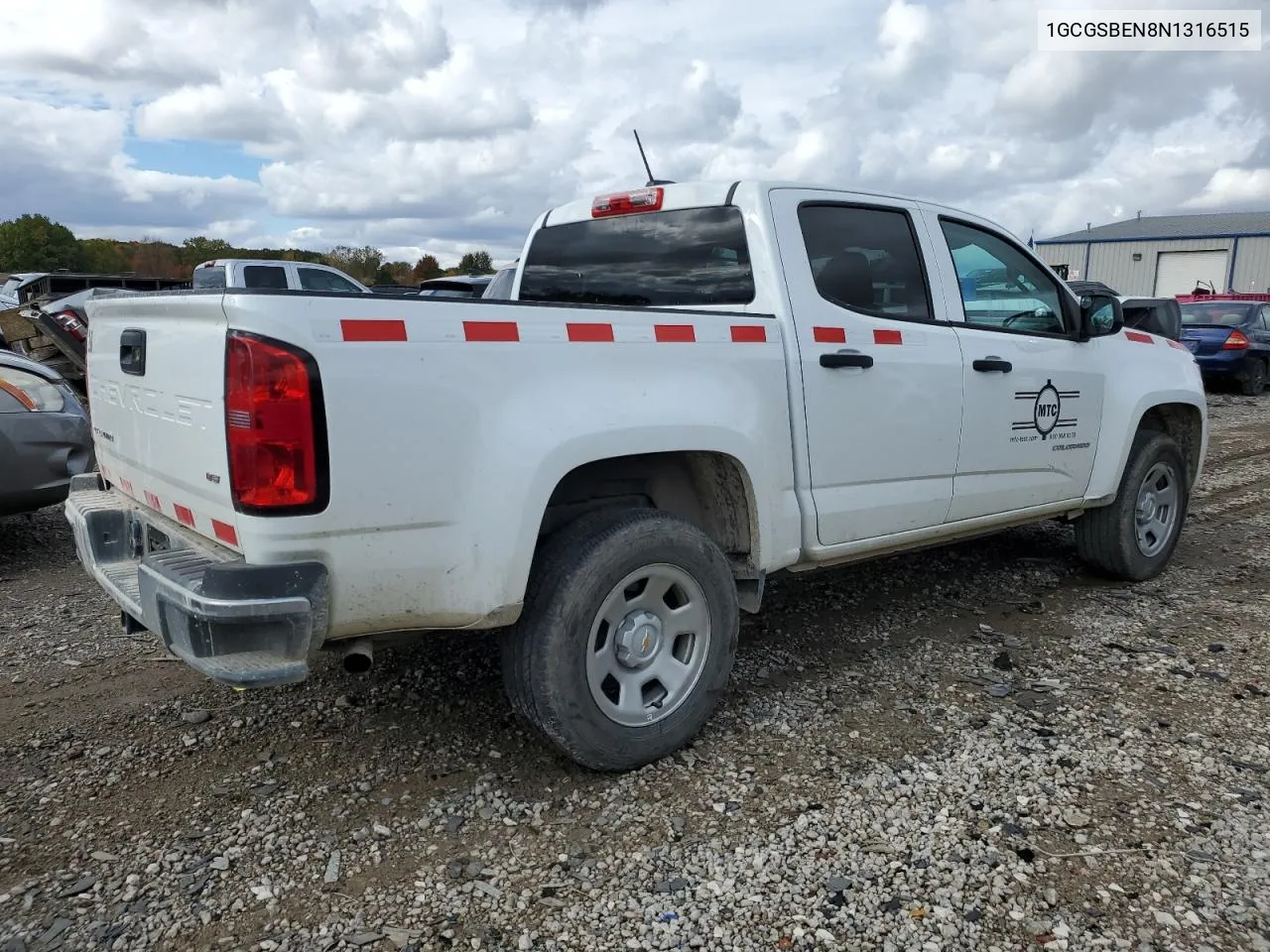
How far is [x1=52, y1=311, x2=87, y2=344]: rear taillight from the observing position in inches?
336

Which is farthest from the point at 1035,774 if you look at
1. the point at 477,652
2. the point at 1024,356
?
the point at 477,652

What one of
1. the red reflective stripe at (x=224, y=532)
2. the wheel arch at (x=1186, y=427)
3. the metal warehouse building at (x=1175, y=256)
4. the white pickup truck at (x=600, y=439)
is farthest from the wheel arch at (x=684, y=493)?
the metal warehouse building at (x=1175, y=256)

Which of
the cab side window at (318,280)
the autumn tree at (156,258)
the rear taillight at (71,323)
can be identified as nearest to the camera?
the rear taillight at (71,323)

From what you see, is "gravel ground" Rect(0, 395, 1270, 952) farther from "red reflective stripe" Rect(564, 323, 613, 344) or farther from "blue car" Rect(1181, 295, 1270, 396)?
"blue car" Rect(1181, 295, 1270, 396)

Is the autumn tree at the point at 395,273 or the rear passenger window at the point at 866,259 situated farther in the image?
the autumn tree at the point at 395,273

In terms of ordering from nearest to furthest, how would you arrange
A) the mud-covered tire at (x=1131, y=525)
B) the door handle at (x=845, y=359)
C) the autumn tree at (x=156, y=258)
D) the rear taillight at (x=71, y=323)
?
the door handle at (x=845, y=359), the mud-covered tire at (x=1131, y=525), the rear taillight at (x=71, y=323), the autumn tree at (x=156, y=258)

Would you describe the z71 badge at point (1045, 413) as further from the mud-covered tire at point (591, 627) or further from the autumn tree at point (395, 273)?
the autumn tree at point (395, 273)

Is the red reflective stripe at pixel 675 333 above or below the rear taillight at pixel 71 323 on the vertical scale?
above

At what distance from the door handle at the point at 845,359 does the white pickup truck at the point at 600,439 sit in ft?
0.04

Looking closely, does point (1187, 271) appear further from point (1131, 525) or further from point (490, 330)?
point (490, 330)

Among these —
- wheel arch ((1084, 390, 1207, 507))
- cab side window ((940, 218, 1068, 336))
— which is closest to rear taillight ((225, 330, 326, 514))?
cab side window ((940, 218, 1068, 336))

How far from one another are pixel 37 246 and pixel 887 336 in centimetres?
6684

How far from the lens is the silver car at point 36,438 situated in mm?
5152

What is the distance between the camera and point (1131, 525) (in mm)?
5047
